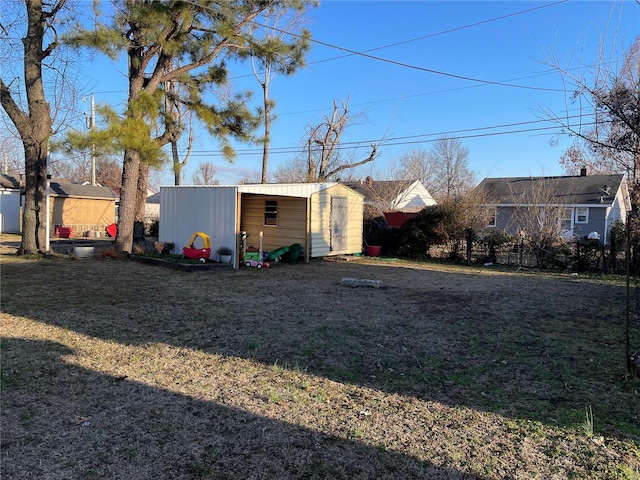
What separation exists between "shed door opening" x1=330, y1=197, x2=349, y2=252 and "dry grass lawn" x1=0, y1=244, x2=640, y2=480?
314 inches

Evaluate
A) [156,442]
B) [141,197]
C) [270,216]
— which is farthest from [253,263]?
[156,442]

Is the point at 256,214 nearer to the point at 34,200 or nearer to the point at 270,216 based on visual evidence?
the point at 270,216

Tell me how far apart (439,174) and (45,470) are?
120ft

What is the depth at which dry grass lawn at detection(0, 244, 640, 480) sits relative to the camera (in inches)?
102

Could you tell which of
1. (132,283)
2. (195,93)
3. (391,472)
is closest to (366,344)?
(391,472)

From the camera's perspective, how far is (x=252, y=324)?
5.81 m

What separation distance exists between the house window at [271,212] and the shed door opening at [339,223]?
1.90 meters

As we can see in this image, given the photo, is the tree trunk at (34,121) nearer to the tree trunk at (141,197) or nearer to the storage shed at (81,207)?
the tree trunk at (141,197)

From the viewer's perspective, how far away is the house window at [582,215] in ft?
82.9

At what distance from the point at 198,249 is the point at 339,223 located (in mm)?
5306

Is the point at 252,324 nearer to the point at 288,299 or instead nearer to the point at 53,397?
the point at 288,299

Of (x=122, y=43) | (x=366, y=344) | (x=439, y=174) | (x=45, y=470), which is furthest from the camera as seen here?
(x=439, y=174)

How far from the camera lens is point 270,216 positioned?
1519 centimetres

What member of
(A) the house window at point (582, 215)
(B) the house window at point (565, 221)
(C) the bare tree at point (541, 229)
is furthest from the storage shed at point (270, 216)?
(A) the house window at point (582, 215)
